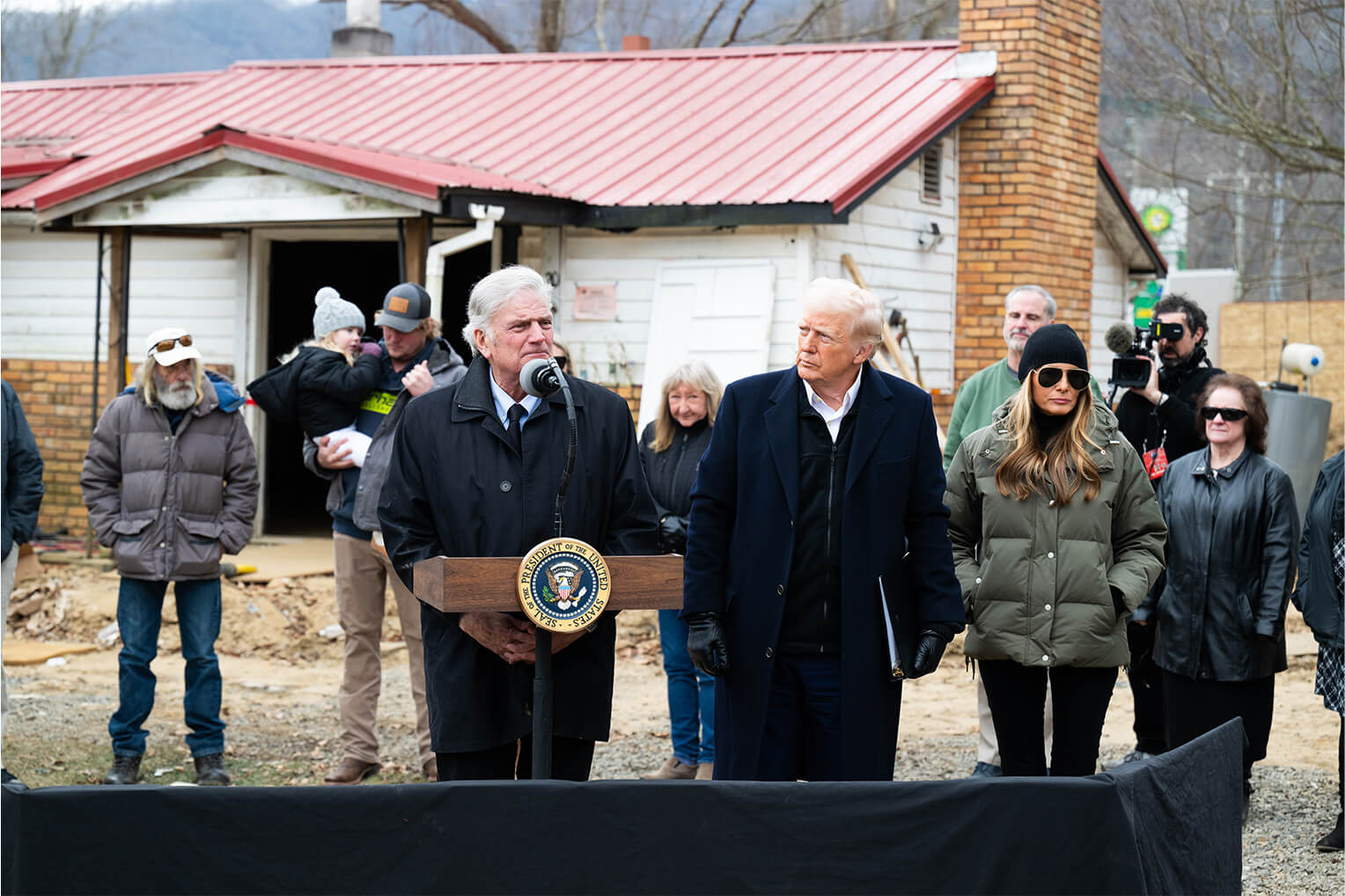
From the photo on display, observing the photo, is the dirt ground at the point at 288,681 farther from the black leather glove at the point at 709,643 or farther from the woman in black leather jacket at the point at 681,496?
the black leather glove at the point at 709,643

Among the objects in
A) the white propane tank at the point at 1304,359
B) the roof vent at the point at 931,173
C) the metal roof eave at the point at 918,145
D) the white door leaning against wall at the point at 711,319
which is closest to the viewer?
the metal roof eave at the point at 918,145

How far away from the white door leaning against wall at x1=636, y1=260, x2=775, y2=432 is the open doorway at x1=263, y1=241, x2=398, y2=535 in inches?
131

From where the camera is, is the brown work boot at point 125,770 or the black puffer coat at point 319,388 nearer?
the black puffer coat at point 319,388

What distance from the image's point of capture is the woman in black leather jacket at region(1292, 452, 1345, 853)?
5691 mm

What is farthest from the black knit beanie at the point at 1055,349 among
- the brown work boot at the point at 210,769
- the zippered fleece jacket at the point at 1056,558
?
the brown work boot at the point at 210,769

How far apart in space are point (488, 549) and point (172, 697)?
5.70 m

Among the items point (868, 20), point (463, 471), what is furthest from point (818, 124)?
point (868, 20)

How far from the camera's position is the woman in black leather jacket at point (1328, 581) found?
5691 mm

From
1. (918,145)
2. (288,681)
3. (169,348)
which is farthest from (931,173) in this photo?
(169,348)

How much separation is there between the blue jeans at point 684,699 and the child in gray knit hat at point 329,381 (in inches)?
62.3

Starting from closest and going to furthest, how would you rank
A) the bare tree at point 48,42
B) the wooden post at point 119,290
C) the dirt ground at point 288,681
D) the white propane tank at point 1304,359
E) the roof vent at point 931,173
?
1. the dirt ground at point 288,681
2. the wooden post at point 119,290
3. the roof vent at point 931,173
4. the white propane tank at point 1304,359
5. the bare tree at point 48,42

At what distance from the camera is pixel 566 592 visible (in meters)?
3.54

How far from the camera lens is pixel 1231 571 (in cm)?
591

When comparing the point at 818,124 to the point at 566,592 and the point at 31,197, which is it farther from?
the point at 566,592
